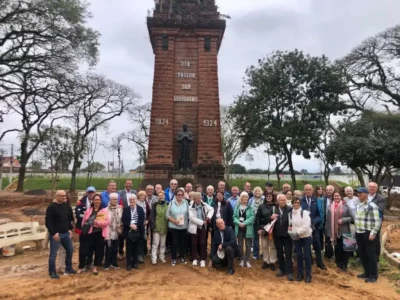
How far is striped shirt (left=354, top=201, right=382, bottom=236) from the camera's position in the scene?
6.25 m

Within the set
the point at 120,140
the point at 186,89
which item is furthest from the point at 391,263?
the point at 120,140

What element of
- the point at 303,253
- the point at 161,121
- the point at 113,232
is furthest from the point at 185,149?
the point at 303,253

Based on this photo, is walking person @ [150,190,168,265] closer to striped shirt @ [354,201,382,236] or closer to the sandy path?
the sandy path

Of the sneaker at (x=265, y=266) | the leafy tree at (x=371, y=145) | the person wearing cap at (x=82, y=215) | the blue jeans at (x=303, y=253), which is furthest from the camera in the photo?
the leafy tree at (x=371, y=145)

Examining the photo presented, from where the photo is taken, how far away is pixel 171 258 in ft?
23.6

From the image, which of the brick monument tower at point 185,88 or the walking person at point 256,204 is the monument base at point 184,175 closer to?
the brick monument tower at point 185,88

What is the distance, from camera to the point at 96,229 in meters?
6.44

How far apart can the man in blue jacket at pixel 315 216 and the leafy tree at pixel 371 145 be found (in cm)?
1046

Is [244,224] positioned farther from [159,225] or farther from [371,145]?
[371,145]

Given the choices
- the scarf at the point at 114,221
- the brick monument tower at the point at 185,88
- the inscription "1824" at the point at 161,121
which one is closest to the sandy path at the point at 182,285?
the scarf at the point at 114,221

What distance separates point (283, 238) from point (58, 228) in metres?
3.88

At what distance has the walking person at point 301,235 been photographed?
6207mm

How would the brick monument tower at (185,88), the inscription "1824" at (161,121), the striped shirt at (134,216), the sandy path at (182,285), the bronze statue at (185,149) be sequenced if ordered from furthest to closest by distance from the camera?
1. the inscription "1824" at (161,121)
2. the brick monument tower at (185,88)
3. the bronze statue at (185,149)
4. the striped shirt at (134,216)
5. the sandy path at (182,285)

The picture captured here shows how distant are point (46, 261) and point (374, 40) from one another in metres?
23.5
